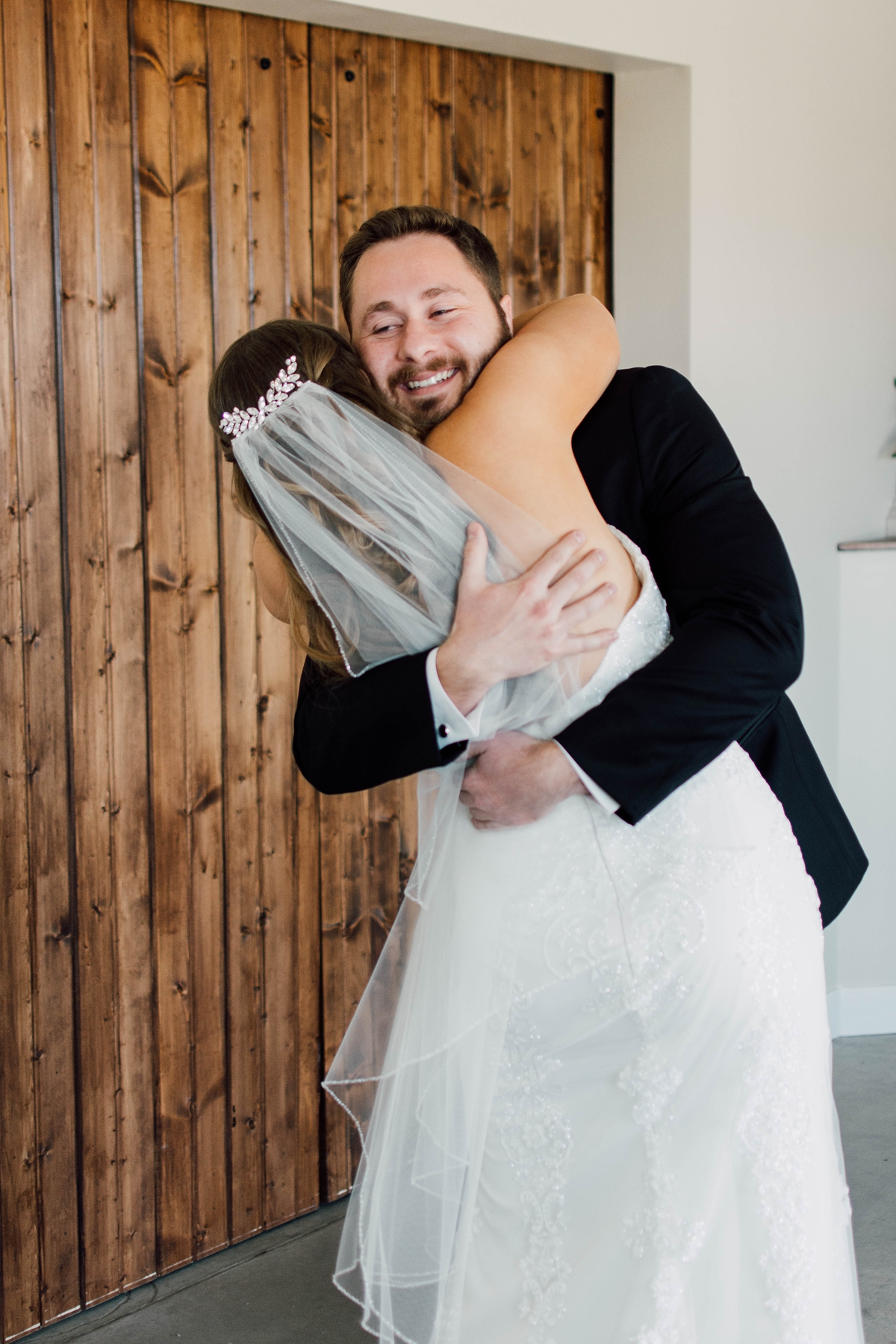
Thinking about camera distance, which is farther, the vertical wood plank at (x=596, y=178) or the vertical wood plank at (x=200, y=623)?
the vertical wood plank at (x=596, y=178)

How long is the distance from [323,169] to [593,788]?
1930 millimetres

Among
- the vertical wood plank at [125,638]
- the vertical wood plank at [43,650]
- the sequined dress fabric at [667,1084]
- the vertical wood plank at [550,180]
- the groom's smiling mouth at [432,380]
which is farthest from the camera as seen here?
the vertical wood plank at [550,180]

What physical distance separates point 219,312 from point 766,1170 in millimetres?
2044

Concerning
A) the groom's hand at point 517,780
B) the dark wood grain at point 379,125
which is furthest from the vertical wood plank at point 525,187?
the groom's hand at point 517,780

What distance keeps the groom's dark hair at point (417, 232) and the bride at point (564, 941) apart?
266 mm

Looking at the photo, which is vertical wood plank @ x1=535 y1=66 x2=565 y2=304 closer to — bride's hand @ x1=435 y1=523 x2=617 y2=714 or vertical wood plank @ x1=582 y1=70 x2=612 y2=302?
vertical wood plank @ x1=582 y1=70 x2=612 y2=302

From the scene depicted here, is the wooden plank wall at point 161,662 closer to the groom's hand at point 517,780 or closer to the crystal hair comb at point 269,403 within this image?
the crystal hair comb at point 269,403

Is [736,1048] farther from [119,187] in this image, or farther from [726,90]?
[726,90]

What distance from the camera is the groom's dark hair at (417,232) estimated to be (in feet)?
5.42

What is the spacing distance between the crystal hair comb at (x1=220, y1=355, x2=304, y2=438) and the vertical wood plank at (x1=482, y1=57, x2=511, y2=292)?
1771 mm

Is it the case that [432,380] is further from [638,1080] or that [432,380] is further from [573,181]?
[573,181]

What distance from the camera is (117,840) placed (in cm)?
249

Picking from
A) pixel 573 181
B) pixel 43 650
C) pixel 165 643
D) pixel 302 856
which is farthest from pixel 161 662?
pixel 573 181

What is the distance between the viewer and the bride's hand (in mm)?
1316
